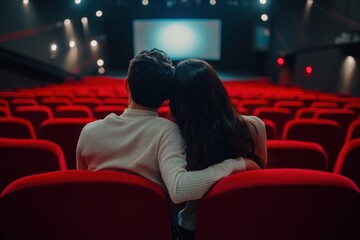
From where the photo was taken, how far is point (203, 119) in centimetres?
128

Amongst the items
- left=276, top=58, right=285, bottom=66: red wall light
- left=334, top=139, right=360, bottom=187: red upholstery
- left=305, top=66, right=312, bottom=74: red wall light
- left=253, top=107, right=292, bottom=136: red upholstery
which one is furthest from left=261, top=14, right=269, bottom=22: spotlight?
left=334, top=139, right=360, bottom=187: red upholstery

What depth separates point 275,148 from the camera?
1.70 m

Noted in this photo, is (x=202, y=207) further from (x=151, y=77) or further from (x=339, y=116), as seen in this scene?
(x=339, y=116)

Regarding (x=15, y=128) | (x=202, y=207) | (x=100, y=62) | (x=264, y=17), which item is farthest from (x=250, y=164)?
(x=100, y=62)

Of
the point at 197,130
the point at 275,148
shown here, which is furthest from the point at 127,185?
the point at 275,148

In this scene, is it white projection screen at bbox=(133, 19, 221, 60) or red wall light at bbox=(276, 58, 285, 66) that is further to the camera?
white projection screen at bbox=(133, 19, 221, 60)

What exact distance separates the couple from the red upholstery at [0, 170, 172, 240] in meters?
0.22

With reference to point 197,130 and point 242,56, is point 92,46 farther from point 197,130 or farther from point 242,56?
point 197,130

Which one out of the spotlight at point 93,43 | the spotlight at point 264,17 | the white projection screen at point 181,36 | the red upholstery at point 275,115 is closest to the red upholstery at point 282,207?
the red upholstery at point 275,115

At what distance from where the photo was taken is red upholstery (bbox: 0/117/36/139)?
7.59 feet

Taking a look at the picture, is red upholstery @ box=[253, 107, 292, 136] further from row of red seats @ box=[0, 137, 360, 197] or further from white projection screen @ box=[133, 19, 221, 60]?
white projection screen @ box=[133, 19, 221, 60]

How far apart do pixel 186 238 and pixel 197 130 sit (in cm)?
42

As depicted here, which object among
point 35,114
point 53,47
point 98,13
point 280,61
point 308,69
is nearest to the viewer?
point 35,114

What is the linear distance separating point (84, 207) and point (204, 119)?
53 cm
